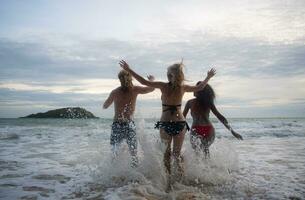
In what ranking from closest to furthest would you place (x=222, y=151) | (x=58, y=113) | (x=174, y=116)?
(x=174, y=116) → (x=222, y=151) → (x=58, y=113)

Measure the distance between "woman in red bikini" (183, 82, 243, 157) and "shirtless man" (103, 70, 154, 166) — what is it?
1033 millimetres

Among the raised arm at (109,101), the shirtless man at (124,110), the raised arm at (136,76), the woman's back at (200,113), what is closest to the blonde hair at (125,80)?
the shirtless man at (124,110)

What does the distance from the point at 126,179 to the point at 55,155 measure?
4595 millimetres

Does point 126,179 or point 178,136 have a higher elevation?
point 178,136

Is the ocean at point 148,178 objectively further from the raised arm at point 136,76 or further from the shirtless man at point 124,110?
the raised arm at point 136,76

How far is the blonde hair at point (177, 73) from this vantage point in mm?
5980

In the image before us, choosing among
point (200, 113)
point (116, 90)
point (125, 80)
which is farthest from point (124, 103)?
point (200, 113)

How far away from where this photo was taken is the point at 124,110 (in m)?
6.89

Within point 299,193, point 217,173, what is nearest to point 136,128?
point 217,173

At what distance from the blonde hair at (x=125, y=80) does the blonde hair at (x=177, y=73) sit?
3.68 feet

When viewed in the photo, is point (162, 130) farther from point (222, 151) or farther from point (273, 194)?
point (222, 151)

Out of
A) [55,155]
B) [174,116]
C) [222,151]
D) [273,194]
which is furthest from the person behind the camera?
[55,155]

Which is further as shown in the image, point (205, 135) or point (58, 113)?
point (58, 113)

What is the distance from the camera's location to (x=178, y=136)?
621cm
